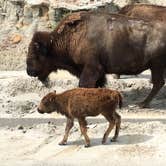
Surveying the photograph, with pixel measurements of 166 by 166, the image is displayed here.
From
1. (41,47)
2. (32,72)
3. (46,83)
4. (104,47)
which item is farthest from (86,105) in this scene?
(46,83)

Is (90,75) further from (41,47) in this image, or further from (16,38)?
(16,38)

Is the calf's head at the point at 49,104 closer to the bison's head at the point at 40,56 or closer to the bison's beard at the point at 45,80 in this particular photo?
the bison's head at the point at 40,56

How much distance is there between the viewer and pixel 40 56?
15.5 meters

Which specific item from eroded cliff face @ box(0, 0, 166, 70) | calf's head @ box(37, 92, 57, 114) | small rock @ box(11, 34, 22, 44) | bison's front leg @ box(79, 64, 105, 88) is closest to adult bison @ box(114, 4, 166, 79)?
bison's front leg @ box(79, 64, 105, 88)

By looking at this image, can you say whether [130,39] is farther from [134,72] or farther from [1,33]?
[1,33]

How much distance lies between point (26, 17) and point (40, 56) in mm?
7423

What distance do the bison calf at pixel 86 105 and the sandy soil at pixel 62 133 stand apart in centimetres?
31

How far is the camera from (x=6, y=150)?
11.4 metres

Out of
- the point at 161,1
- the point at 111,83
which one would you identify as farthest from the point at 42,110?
the point at 161,1

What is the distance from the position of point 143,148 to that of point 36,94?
224 inches

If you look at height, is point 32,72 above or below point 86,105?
below

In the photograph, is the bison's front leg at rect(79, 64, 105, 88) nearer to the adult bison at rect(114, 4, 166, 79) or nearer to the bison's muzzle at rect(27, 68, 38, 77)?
the bison's muzzle at rect(27, 68, 38, 77)

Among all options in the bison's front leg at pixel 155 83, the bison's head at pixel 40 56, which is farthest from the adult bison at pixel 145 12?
the bison's head at pixel 40 56

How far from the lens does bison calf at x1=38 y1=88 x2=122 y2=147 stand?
36.5 feet
